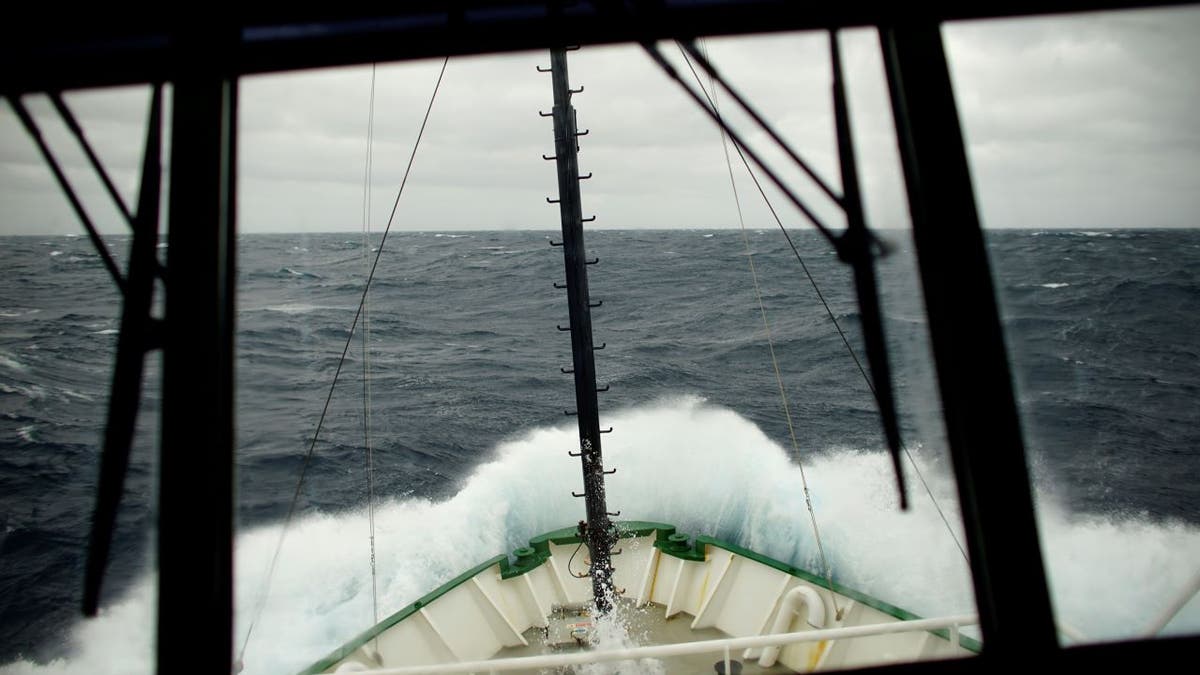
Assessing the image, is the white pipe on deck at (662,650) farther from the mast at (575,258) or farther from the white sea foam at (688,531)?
the white sea foam at (688,531)

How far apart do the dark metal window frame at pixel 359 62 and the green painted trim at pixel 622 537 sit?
14.1ft

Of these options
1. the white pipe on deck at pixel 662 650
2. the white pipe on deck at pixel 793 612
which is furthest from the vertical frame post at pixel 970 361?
the white pipe on deck at pixel 793 612

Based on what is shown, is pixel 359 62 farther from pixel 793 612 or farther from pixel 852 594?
pixel 793 612

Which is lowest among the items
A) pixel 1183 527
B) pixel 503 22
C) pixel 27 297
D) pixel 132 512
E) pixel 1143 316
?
pixel 1183 527

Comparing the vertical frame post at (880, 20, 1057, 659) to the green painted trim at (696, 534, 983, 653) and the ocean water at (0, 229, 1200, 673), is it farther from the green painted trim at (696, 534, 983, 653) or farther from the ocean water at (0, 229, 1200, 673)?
the green painted trim at (696, 534, 983, 653)

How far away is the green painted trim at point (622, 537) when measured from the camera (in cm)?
553

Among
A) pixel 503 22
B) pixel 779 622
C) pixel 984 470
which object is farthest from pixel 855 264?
pixel 779 622

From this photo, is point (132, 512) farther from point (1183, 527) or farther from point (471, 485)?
point (1183, 527)

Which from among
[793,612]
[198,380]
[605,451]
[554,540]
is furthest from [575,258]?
[605,451]

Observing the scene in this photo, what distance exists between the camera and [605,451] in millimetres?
13609

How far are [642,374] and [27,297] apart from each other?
23894 mm

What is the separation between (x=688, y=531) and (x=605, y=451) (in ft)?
9.70

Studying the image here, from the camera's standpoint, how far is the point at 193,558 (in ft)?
5.14

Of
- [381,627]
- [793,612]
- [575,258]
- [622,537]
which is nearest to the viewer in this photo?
[575,258]
